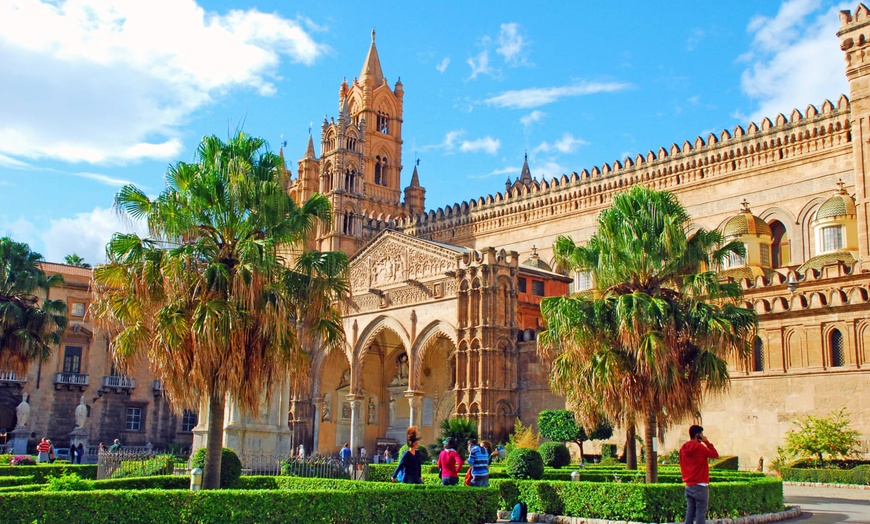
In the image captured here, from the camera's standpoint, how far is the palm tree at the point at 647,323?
1836 centimetres

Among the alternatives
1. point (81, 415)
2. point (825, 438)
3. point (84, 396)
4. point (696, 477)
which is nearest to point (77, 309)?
point (84, 396)

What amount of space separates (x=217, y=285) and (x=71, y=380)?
108ft

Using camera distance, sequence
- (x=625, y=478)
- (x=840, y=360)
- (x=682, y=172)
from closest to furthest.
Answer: (x=625, y=478)
(x=840, y=360)
(x=682, y=172)

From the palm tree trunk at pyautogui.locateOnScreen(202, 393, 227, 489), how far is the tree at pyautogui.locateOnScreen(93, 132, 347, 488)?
0.02 meters

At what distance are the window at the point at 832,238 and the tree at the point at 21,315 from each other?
30.3m

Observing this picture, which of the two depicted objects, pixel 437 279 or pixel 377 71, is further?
pixel 377 71

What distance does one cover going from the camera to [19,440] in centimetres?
4028

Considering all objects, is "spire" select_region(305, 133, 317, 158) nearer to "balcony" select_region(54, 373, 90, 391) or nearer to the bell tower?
the bell tower

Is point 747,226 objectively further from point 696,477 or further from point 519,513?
point 696,477

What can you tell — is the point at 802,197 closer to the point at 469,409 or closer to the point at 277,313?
the point at 469,409

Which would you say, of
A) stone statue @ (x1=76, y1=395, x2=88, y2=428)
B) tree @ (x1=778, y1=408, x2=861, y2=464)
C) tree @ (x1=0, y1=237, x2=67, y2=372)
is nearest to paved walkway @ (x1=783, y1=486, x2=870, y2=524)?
tree @ (x1=778, y1=408, x2=861, y2=464)

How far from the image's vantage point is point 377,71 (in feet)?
227

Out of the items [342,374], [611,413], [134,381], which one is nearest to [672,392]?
[611,413]

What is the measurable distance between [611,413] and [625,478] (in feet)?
10.4
